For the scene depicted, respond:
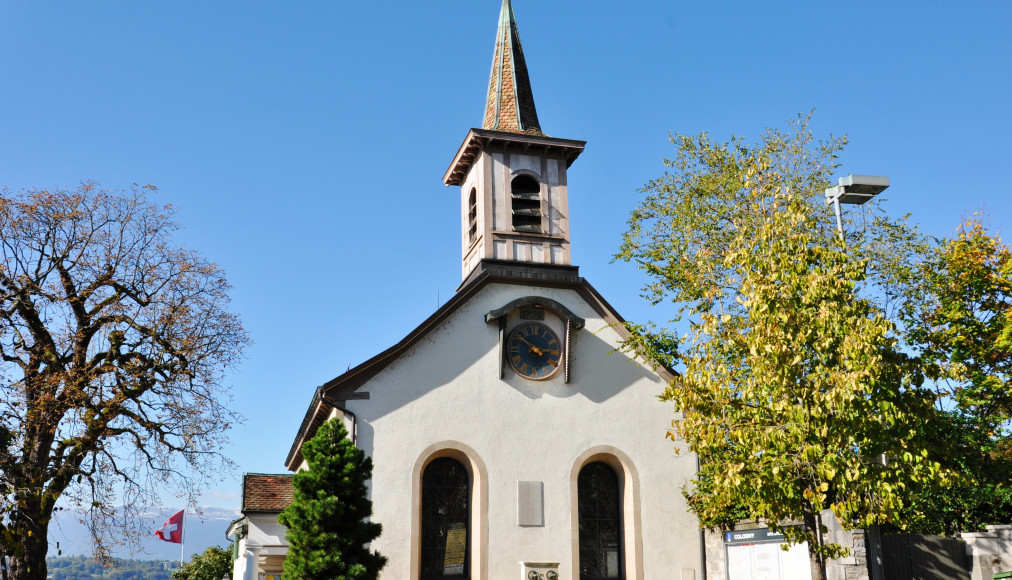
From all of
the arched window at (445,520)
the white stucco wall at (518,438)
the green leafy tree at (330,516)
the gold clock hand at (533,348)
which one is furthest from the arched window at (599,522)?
the green leafy tree at (330,516)

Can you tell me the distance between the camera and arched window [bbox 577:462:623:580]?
73.6 feet

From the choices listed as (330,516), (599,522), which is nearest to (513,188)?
(599,522)

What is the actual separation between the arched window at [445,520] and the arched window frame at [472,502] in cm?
16

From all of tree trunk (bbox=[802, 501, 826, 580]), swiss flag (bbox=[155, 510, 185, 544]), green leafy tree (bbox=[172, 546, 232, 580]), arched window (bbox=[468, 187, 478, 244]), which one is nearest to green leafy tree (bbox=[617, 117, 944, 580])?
tree trunk (bbox=[802, 501, 826, 580])

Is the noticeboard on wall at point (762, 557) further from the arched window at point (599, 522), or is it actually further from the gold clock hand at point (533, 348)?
the gold clock hand at point (533, 348)

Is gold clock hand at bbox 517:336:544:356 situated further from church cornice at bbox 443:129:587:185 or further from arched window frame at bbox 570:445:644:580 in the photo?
church cornice at bbox 443:129:587:185

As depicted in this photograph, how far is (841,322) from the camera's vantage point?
54.5 ft

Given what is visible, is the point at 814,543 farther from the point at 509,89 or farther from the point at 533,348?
the point at 509,89

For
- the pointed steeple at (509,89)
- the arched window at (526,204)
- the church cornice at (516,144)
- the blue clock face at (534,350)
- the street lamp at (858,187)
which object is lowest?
the blue clock face at (534,350)

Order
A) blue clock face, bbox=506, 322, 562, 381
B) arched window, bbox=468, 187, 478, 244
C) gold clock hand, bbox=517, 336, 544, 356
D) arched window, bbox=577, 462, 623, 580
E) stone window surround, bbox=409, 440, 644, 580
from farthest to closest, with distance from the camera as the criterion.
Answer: arched window, bbox=468, 187, 478, 244 < gold clock hand, bbox=517, 336, 544, 356 < blue clock face, bbox=506, 322, 562, 381 < arched window, bbox=577, 462, 623, 580 < stone window surround, bbox=409, 440, 644, 580

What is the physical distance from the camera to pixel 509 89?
89.6 feet

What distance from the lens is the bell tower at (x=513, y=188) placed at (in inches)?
971

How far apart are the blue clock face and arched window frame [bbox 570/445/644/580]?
2261mm

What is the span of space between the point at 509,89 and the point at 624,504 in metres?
12.2
